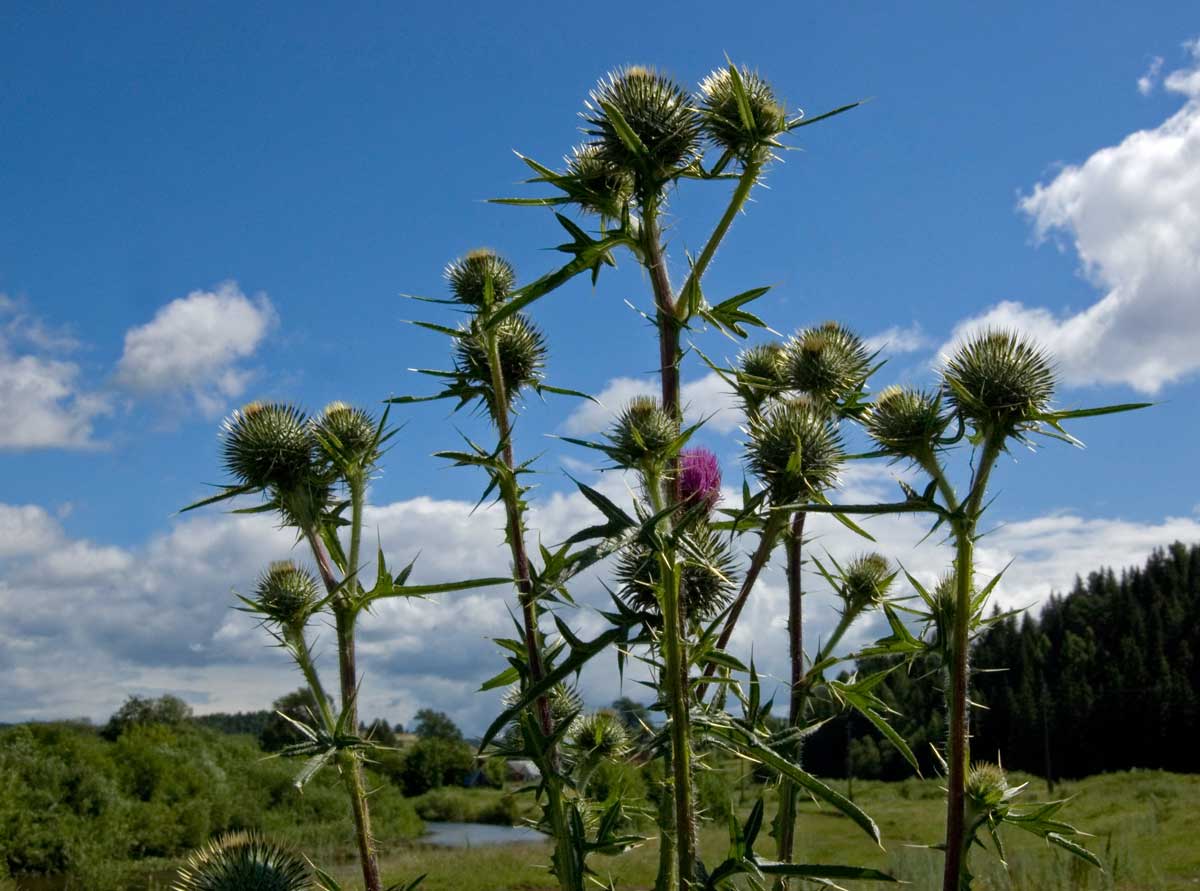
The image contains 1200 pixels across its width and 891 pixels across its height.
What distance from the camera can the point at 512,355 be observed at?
4277mm

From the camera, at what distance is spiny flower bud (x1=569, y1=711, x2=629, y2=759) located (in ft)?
12.0

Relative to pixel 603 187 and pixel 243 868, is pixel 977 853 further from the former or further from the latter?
pixel 603 187

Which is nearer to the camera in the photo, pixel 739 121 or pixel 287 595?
pixel 739 121

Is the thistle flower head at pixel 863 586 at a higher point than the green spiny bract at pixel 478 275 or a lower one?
lower

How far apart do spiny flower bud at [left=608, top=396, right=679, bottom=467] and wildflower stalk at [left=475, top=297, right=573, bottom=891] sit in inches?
15.8

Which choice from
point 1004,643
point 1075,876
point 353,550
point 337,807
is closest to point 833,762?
point 1004,643

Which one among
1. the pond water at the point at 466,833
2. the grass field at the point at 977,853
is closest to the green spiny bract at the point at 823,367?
the grass field at the point at 977,853

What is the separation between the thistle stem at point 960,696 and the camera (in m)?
2.75

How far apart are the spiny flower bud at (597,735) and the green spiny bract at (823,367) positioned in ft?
4.83

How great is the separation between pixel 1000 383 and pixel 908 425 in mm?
367

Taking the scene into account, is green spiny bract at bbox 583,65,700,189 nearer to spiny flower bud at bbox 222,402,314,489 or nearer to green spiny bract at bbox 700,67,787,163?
green spiny bract at bbox 700,67,787,163

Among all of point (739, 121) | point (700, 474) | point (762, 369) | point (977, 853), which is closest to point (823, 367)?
point (762, 369)

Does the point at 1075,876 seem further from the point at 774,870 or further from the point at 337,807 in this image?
the point at 337,807

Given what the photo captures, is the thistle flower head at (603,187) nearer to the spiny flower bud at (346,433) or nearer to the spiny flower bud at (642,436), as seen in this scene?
the spiny flower bud at (642,436)
